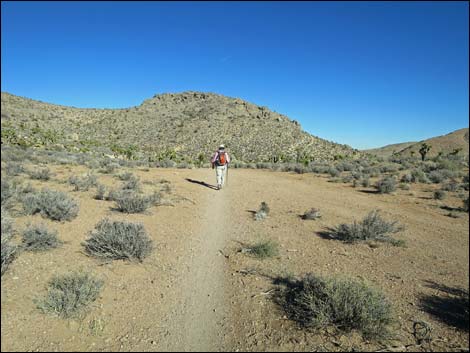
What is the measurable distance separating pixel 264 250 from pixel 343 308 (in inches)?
96.9

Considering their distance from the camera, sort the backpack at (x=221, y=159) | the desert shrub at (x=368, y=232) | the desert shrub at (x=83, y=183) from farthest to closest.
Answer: the backpack at (x=221, y=159) < the desert shrub at (x=83, y=183) < the desert shrub at (x=368, y=232)

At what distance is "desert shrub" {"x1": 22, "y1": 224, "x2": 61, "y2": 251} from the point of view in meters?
5.50

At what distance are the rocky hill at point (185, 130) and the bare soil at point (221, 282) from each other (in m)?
33.3

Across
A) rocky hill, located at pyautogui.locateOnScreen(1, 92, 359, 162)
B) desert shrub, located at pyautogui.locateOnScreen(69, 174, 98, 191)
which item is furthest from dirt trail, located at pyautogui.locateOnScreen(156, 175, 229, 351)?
rocky hill, located at pyautogui.locateOnScreen(1, 92, 359, 162)

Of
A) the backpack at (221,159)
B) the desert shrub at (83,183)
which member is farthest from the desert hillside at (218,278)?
the backpack at (221,159)

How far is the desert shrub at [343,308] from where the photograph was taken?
373 cm

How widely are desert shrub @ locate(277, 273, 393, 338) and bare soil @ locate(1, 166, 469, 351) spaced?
130 mm

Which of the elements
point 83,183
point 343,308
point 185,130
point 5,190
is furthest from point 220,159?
point 185,130

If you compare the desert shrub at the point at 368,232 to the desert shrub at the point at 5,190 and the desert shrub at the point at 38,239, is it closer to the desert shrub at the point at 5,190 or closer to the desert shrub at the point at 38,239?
the desert shrub at the point at 38,239

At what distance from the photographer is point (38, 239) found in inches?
221

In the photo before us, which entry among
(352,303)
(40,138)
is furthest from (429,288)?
(40,138)

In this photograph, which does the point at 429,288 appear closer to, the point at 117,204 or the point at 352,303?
the point at 352,303

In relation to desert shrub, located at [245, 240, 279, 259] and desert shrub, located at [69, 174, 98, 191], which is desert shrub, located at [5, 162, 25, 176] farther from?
desert shrub, located at [245, 240, 279, 259]

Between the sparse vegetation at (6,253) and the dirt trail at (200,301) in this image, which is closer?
the dirt trail at (200,301)
